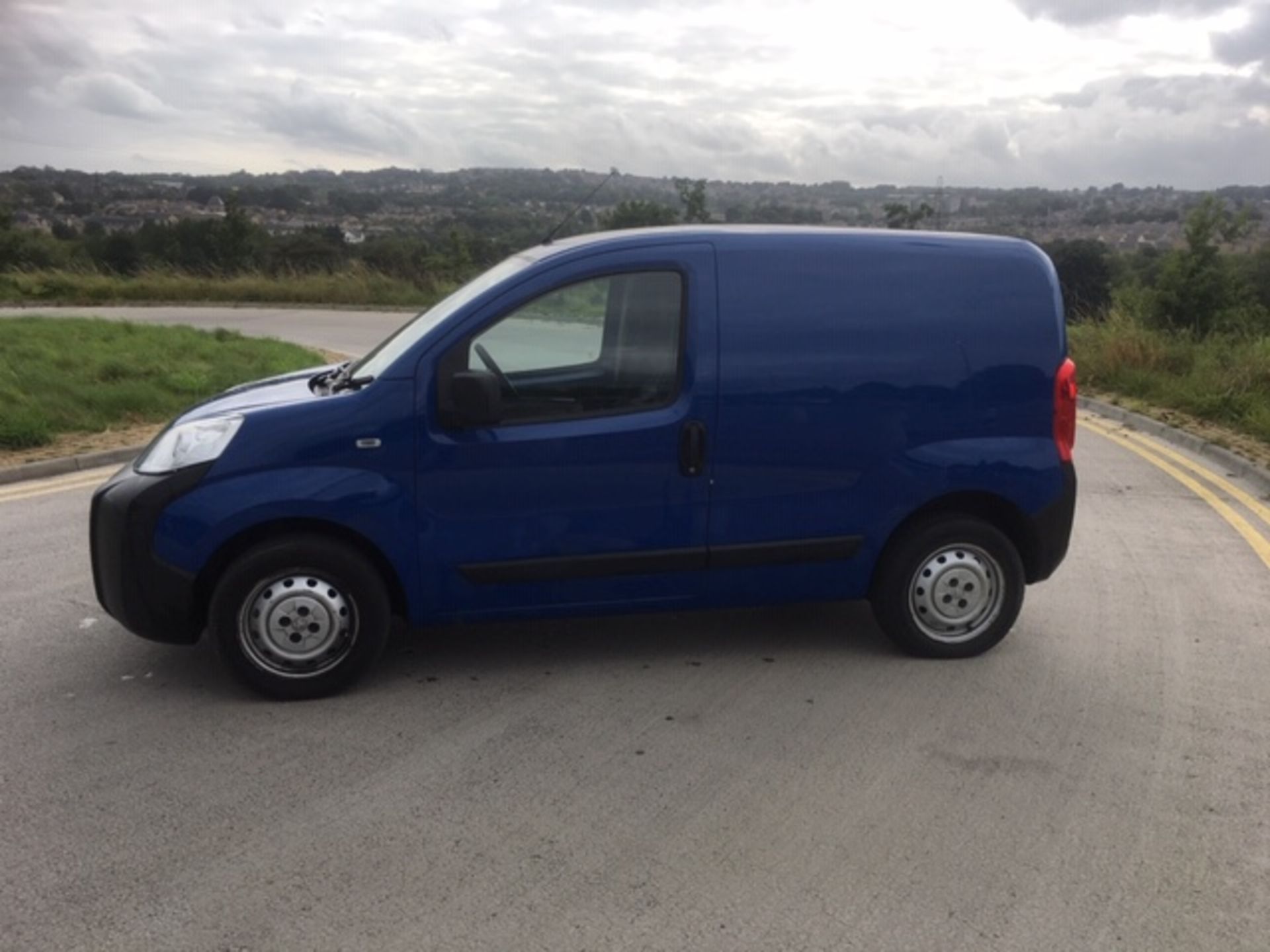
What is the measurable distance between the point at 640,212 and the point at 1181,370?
37.5 feet

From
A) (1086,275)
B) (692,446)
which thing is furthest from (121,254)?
(692,446)

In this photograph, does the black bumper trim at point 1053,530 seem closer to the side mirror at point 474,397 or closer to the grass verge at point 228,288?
the side mirror at point 474,397

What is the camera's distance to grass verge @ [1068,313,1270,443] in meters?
13.5

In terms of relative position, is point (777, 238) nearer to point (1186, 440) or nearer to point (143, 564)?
point (143, 564)

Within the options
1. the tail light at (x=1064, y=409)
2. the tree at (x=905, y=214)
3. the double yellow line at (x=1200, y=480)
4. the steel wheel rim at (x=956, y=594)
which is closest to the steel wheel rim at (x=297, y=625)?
the steel wheel rim at (x=956, y=594)

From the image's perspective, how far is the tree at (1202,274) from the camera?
2102 cm

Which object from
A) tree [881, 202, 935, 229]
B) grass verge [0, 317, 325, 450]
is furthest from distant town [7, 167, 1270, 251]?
grass verge [0, 317, 325, 450]

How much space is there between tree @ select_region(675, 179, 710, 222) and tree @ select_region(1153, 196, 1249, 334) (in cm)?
1377

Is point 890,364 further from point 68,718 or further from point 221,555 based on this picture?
point 68,718

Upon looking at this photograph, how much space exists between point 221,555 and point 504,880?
2.04 meters

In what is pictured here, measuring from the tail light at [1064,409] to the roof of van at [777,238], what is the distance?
0.57m

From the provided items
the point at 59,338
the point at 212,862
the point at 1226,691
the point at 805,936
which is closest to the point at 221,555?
the point at 212,862

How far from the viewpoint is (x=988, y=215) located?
38.4ft

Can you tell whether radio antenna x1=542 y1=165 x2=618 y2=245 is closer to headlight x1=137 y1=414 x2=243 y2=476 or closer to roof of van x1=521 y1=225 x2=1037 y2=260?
roof of van x1=521 y1=225 x2=1037 y2=260
